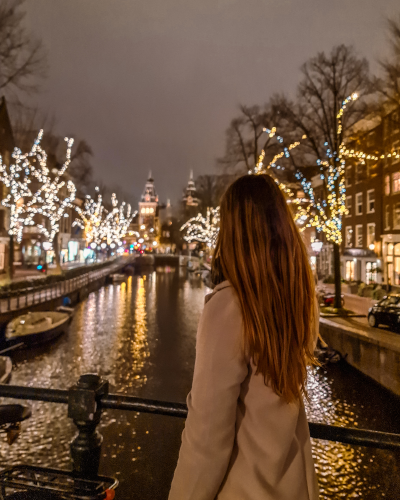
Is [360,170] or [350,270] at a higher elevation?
[360,170]

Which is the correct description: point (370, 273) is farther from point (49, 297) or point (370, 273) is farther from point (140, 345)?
point (49, 297)

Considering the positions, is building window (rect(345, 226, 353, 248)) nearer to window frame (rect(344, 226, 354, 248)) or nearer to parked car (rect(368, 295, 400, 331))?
window frame (rect(344, 226, 354, 248))

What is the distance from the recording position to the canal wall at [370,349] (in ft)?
Result: 34.9

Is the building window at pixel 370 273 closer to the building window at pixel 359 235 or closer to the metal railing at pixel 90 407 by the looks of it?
the building window at pixel 359 235

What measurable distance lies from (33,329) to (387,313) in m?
12.3

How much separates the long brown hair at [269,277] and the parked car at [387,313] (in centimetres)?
1290

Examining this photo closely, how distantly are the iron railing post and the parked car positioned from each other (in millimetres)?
12475

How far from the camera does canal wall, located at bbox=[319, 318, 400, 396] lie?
34.9 feet

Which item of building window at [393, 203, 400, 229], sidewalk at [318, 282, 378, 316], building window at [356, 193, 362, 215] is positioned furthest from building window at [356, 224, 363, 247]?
sidewalk at [318, 282, 378, 316]

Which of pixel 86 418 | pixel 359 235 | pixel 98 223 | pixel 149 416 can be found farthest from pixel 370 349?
pixel 98 223

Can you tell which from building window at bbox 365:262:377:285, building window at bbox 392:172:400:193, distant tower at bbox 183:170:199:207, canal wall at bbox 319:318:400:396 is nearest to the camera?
canal wall at bbox 319:318:400:396

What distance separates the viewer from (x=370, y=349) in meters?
11.9

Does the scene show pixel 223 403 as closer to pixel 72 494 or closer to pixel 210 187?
pixel 72 494

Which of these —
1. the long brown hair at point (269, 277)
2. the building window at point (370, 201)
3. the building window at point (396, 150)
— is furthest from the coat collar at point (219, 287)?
the building window at point (370, 201)
